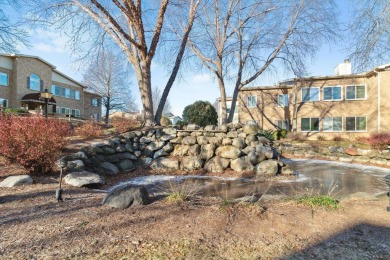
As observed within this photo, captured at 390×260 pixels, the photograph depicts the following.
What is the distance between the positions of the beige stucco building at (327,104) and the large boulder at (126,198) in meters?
20.5

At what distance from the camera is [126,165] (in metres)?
9.29

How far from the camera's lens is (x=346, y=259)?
239cm

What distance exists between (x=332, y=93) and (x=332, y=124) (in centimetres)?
272

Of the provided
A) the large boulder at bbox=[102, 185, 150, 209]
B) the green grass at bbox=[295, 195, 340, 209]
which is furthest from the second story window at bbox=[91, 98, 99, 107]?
the green grass at bbox=[295, 195, 340, 209]

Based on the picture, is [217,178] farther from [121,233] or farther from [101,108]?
[101,108]

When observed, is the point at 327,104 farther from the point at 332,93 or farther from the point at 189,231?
the point at 189,231

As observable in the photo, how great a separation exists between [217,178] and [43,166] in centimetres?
525

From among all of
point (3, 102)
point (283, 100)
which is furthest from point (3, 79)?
point (283, 100)

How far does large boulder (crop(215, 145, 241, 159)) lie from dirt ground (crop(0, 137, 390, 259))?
5879mm

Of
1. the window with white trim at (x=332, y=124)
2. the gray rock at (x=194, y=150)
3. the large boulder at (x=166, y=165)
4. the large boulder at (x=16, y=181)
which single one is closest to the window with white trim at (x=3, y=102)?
the large boulder at (x=166, y=165)

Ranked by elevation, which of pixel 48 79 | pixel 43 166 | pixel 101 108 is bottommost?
pixel 43 166

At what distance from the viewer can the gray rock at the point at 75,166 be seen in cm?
679

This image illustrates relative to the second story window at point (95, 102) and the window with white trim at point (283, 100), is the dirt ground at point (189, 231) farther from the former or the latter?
the second story window at point (95, 102)

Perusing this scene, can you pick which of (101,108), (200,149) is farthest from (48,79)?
(200,149)
